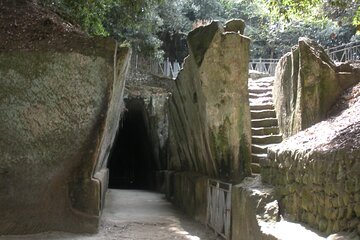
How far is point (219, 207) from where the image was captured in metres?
7.91

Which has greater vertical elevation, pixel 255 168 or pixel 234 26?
pixel 234 26

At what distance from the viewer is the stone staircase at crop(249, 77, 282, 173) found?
8.26 metres

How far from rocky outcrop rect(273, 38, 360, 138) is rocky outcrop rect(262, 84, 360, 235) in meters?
0.53

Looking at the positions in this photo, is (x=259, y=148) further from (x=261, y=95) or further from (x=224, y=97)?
(x=261, y=95)

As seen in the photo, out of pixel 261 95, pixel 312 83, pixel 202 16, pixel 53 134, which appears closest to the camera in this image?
pixel 312 83

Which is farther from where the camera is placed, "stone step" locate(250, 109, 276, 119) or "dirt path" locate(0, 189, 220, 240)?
"stone step" locate(250, 109, 276, 119)

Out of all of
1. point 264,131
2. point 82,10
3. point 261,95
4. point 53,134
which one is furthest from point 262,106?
point 82,10

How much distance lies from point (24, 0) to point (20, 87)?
9.51 feet

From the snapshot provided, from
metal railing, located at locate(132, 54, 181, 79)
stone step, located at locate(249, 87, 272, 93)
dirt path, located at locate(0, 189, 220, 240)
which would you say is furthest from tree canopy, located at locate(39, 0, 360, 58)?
dirt path, located at locate(0, 189, 220, 240)

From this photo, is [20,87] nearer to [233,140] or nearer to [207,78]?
[207,78]

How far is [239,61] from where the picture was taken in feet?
27.0

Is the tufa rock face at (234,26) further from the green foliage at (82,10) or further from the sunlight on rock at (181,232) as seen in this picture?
the sunlight on rock at (181,232)

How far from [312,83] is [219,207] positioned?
9.15ft

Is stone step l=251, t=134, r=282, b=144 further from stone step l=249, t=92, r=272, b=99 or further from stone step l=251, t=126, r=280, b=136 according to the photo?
stone step l=249, t=92, r=272, b=99
